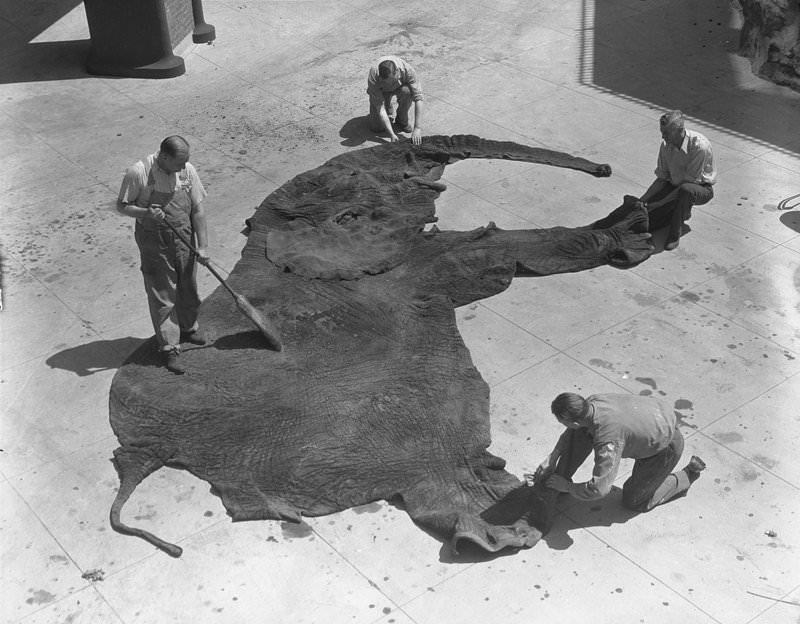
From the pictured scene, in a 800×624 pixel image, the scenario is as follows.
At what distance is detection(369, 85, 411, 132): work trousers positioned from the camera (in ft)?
33.9

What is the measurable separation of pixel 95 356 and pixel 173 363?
2.15 ft

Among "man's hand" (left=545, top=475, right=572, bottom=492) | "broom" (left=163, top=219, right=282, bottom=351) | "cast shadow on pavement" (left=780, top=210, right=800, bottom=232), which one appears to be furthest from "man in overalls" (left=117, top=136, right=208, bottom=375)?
"cast shadow on pavement" (left=780, top=210, right=800, bottom=232)

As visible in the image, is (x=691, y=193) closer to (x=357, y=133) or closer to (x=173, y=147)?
(x=357, y=133)

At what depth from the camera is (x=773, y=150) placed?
1009cm

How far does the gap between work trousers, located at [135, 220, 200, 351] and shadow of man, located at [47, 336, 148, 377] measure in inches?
15.6

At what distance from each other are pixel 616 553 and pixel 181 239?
3213mm

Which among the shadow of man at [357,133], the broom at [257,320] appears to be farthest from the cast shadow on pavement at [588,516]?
the shadow of man at [357,133]

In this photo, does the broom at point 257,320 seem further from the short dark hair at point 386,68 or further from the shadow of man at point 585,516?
the short dark hair at point 386,68

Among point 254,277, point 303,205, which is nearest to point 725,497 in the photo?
point 254,277

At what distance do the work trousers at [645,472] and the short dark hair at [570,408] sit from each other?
206 millimetres

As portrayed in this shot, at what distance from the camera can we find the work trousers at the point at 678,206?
8555 mm

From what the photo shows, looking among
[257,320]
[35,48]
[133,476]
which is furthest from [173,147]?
[35,48]

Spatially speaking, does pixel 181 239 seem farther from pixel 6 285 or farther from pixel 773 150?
pixel 773 150

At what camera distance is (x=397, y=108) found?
1074 cm
